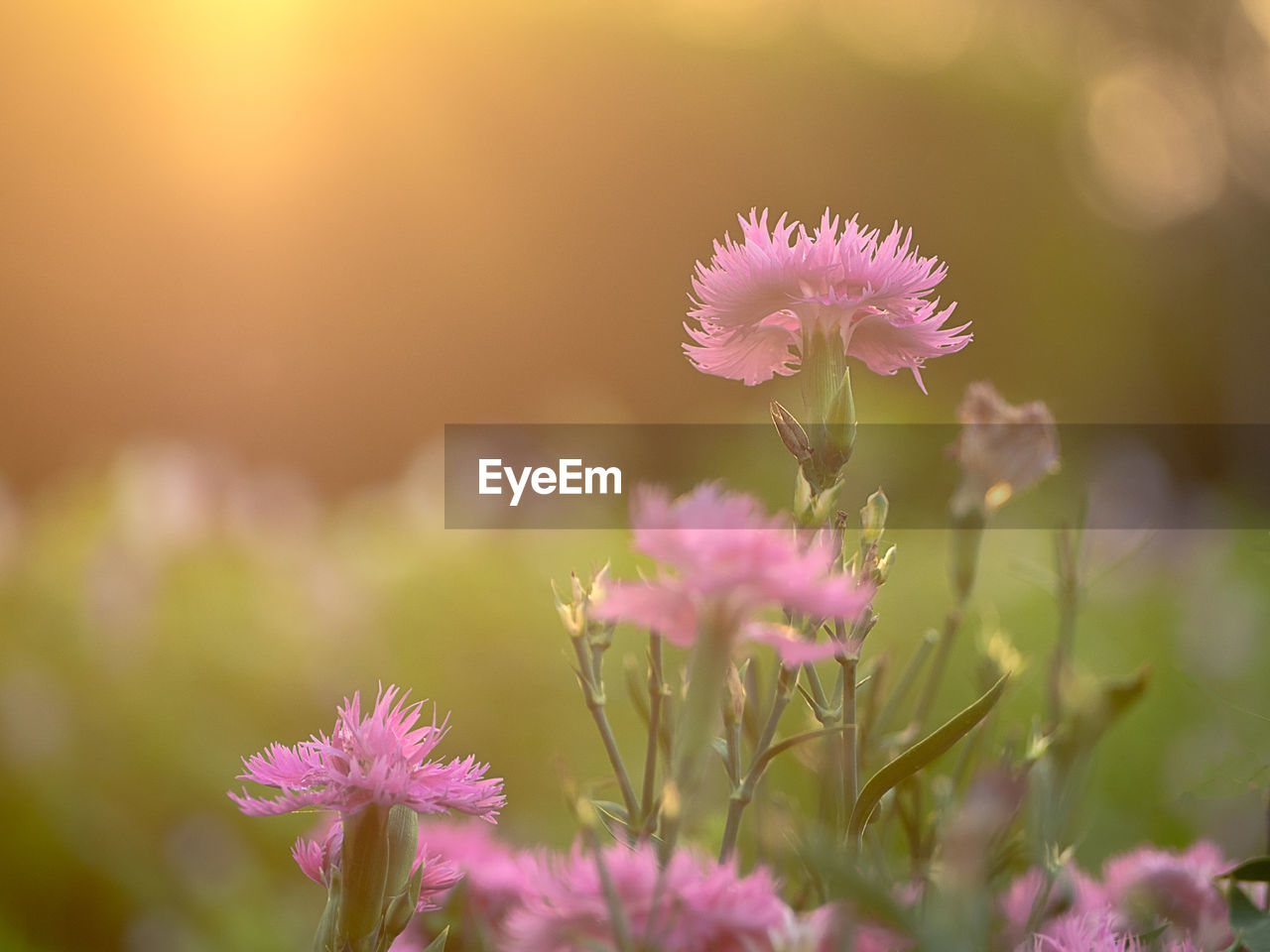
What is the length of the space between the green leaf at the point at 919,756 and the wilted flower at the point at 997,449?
254mm

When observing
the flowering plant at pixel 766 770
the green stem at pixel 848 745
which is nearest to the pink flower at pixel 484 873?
the flowering plant at pixel 766 770

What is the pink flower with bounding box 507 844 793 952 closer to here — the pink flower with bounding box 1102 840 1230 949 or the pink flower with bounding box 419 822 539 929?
the pink flower with bounding box 419 822 539 929

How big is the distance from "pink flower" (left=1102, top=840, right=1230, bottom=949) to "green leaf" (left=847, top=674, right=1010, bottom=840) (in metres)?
0.15

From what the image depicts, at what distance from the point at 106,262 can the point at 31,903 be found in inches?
54.7

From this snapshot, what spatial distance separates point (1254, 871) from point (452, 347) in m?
2.54

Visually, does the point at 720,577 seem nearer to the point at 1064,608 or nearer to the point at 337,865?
the point at 337,865

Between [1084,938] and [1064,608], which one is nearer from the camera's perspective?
[1084,938]

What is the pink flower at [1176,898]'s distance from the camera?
386 millimetres

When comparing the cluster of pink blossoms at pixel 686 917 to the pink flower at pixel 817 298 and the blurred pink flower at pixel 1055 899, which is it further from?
the pink flower at pixel 817 298

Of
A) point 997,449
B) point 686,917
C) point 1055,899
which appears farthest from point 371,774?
point 997,449

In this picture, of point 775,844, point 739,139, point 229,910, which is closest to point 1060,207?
point 739,139

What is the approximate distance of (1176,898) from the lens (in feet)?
1.29

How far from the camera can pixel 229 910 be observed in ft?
2.83

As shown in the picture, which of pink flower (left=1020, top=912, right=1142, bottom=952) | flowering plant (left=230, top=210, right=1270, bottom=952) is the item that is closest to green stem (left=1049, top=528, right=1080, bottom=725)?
flowering plant (left=230, top=210, right=1270, bottom=952)
